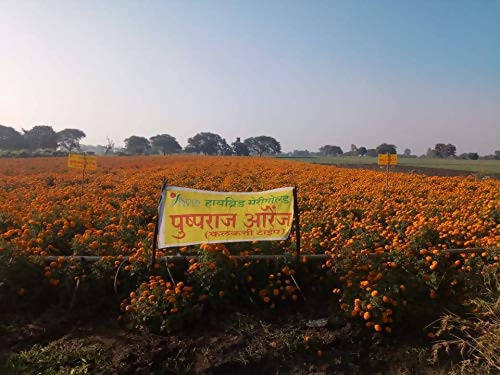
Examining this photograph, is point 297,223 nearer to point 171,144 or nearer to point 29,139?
point 29,139

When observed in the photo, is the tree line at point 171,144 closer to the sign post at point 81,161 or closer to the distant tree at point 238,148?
the distant tree at point 238,148

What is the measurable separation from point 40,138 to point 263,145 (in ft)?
156

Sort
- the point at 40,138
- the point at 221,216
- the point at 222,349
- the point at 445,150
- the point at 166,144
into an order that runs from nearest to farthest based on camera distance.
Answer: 1. the point at 222,349
2. the point at 221,216
3. the point at 40,138
4. the point at 445,150
5. the point at 166,144

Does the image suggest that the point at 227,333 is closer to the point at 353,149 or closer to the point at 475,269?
the point at 475,269

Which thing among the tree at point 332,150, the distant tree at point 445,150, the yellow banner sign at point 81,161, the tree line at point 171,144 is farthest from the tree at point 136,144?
the yellow banner sign at point 81,161

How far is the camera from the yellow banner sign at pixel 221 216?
5.16 m

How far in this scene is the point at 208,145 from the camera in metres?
89.1

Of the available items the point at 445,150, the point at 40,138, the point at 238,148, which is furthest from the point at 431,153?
the point at 40,138

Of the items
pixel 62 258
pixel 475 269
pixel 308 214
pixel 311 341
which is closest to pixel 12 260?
pixel 62 258

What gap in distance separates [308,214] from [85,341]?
172 inches

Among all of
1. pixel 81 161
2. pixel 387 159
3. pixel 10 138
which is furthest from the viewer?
pixel 10 138

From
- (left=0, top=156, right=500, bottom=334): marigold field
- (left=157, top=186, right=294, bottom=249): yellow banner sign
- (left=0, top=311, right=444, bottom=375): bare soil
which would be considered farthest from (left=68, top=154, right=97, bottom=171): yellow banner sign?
(left=0, top=311, right=444, bottom=375): bare soil

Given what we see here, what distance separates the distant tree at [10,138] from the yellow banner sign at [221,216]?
75.4 metres

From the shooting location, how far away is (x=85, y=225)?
6.68m
